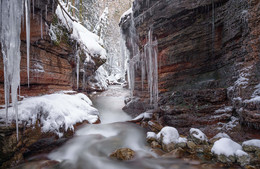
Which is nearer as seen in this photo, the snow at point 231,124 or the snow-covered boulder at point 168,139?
the snow-covered boulder at point 168,139

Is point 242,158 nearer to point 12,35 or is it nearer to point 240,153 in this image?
point 240,153

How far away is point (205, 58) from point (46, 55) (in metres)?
8.55

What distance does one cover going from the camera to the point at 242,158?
3.06m

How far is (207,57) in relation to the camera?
20.9 ft

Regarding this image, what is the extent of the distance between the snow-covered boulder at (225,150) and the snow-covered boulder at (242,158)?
3.6 inches

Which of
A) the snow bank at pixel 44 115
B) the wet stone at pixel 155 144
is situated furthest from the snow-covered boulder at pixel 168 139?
the snow bank at pixel 44 115

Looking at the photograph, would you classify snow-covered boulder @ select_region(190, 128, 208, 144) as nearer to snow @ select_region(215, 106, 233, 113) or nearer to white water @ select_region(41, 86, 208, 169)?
white water @ select_region(41, 86, 208, 169)

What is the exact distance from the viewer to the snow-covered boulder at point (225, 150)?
320cm

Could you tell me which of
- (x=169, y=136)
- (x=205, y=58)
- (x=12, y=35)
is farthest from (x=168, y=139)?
(x=12, y=35)

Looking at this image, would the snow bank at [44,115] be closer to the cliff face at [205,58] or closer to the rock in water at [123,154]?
the rock in water at [123,154]

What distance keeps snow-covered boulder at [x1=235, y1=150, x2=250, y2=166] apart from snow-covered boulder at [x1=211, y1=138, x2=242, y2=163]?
9cm

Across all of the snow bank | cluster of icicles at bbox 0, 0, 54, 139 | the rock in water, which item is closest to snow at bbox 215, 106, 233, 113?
the rock in water

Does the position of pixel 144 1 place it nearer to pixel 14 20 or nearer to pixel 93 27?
pixel 14 20

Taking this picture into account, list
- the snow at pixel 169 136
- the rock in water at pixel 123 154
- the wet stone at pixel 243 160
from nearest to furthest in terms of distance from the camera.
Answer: the wet stone at pixel 243 160 < the rock in water at pixel 123 154 < the snow at pixel 169 136
